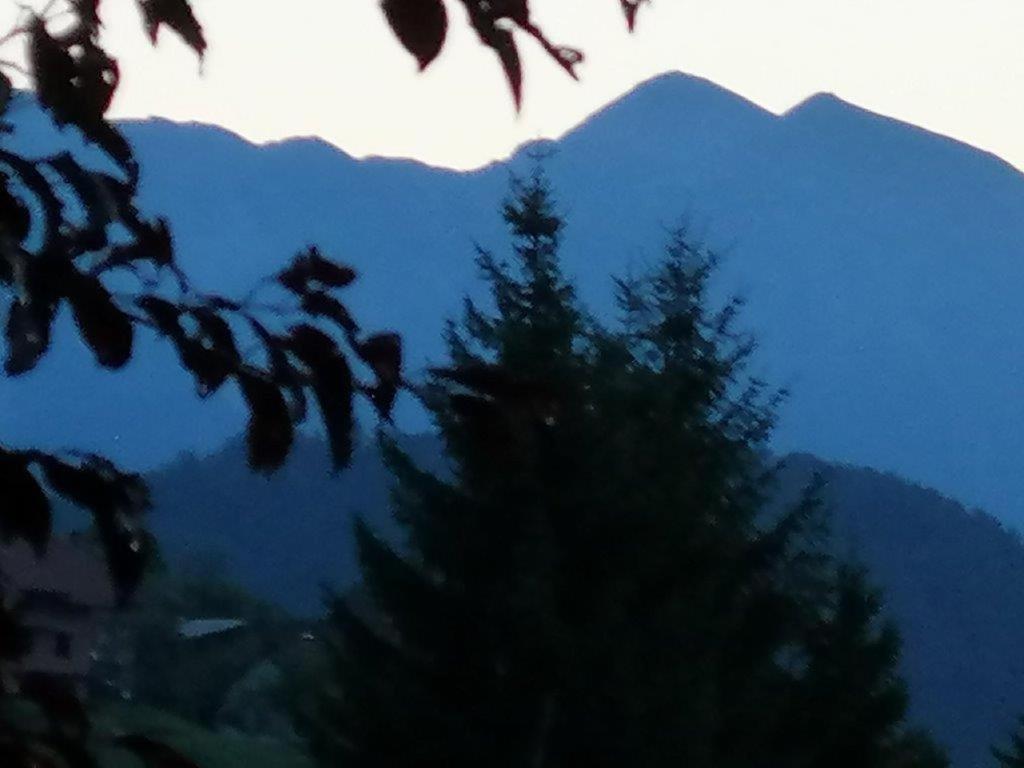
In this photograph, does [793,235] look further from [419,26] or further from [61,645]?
[419,26]

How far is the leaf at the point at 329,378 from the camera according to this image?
1.91 m

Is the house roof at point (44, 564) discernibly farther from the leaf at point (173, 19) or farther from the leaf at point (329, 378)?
the leaf at point (173, 19)

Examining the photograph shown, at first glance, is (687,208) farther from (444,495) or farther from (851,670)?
(444,495)

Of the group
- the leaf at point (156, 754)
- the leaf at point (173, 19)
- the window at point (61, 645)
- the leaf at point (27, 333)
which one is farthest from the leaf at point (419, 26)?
the window at point (61, 645)

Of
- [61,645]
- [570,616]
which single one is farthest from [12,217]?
[570,616]

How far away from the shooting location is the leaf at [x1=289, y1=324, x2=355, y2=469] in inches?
75.2

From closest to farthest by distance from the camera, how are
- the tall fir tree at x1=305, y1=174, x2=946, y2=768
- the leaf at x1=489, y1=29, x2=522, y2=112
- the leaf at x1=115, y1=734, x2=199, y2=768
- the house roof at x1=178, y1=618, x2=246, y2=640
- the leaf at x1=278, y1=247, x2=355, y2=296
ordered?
the leaf at x1=489, y1=29, x2=522, y2=112, the leaf at x1=115, y1=734, x2=199, y2=768, the leaf at x1=278, y1=247, x2=355, y2=296, the tall fir tree at x1=305, y1=174, x2=946, y2=768, the house roof at x1=178, y1=618, x2=246, y2=640

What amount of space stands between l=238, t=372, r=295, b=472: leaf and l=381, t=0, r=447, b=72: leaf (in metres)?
0.43

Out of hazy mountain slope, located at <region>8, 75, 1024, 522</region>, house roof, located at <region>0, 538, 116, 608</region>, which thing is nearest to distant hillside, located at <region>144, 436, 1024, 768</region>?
hazy mountain slope, located at <region>8, 75, 1024, 522</region>

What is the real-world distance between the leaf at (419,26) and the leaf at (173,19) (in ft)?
1.11

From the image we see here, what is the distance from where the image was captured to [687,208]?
2572 centimetres

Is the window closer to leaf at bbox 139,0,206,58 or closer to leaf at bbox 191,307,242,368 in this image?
leaf at bbox 191,307,242,368

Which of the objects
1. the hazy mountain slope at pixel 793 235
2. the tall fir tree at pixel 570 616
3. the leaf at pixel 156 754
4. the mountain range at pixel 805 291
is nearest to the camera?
the leaf at pixel 156 754

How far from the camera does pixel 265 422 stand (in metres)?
1.95
